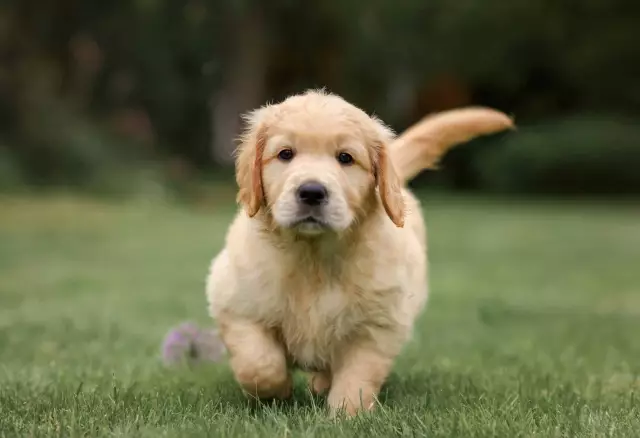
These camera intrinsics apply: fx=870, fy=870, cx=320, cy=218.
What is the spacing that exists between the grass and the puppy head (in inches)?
25.8

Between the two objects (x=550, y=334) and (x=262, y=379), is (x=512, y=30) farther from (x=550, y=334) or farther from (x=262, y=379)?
(x=262, y=379)

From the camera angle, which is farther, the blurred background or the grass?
the blurred background

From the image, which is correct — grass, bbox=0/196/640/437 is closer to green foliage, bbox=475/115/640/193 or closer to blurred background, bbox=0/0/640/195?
blurred background, bbox=0/0/640/195

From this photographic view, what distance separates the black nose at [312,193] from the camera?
9.16ft

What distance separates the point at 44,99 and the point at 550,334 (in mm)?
13921

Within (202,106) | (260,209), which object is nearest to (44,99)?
(202,106)

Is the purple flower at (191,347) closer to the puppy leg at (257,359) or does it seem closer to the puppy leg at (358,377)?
the puppy leg at (257,359)

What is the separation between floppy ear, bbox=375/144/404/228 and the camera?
3084mm

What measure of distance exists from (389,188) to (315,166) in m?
0.34

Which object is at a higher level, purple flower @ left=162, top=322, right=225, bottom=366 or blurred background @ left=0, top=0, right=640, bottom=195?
blurred background @ left=0, top=0, right=640, bottom=195

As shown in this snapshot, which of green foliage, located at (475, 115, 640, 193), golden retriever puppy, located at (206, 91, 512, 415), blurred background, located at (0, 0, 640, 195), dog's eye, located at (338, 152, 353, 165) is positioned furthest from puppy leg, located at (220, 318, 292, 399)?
green foliage, located at (475, 115, 640, 193)

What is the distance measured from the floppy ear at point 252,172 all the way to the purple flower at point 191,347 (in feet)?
3.86

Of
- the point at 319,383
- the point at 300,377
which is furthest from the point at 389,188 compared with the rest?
the point at 300,377

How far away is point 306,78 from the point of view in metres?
25.3
